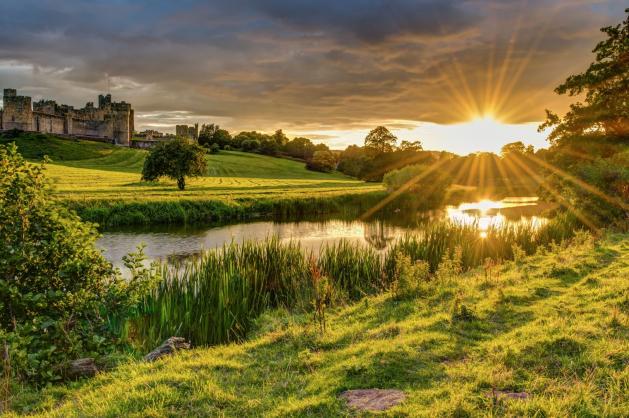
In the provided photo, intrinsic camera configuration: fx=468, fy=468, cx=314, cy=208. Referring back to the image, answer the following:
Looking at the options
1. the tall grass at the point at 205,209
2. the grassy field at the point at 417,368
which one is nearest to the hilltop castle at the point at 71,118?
the tall grass at the point at 205,209

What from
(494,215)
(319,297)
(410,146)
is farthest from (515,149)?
(319,297)

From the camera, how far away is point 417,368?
706cm

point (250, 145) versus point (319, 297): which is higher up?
point (250, 145)

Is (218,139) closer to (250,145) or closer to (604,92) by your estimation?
(250,145)

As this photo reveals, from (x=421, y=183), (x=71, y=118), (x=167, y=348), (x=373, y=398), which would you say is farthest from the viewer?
(x=71, y=118)

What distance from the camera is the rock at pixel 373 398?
5902 mm

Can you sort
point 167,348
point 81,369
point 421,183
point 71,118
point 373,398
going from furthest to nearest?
point 71,118 → point 421,183 → point 167,348 → point 81,369 → point 373,398

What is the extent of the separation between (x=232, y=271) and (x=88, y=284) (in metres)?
4.61

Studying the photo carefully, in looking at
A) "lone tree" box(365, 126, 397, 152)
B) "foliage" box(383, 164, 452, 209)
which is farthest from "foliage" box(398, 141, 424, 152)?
"foliage" box(383, 164, 452, 209)

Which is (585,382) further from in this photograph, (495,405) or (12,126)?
(12,126)

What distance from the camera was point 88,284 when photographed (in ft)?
30.7

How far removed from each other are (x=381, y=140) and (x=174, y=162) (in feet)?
293

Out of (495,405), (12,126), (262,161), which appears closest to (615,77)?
(495,405)

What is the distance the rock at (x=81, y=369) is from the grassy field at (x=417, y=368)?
14.2 inches
